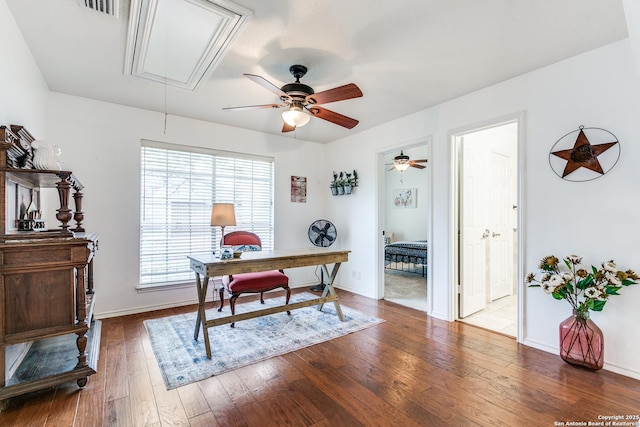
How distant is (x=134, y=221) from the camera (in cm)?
354

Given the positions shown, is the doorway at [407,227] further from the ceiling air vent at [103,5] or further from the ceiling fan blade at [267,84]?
the ceiling air vent at [103,5]

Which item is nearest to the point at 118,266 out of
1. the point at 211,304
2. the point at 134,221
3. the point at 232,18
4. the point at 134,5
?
the point at 134,221

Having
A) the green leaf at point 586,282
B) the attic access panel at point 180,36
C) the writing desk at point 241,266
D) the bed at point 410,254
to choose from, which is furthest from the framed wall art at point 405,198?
the attic access panel at point 180,36

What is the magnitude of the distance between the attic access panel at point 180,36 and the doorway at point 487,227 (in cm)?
256

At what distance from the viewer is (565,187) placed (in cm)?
247

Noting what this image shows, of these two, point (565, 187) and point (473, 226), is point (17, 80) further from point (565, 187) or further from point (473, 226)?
point (473, 226)

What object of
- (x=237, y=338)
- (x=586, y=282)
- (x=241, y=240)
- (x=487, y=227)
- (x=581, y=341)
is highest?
(x=487, y=227)

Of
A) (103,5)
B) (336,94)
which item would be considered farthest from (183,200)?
(336,94)

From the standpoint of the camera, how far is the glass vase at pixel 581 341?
2209mm

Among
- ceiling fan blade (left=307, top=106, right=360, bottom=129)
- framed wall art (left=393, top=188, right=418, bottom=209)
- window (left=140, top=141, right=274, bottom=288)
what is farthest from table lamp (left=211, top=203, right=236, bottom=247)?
framed wall art (left=393, top=188, right=418, bottom=209)

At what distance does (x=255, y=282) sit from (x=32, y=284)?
1683mm

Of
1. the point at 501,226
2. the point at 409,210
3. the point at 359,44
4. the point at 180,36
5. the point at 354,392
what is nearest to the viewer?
the point at 354,392

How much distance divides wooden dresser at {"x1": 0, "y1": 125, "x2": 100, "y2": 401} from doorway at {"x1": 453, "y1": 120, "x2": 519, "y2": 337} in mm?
3502

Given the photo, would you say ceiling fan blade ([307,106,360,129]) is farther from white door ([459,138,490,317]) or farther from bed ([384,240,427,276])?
bed ([384,240,427,276])
